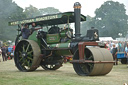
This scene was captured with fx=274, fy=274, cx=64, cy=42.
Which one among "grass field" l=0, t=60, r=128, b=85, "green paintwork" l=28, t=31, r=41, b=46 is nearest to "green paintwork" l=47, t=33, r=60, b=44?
"green paintwork" l=28, t=31, r=41, b=46

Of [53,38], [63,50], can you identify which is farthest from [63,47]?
[53,38]

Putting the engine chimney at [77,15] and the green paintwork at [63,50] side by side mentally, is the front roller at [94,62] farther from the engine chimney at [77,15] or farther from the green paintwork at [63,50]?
the engine chimney at [77,15]

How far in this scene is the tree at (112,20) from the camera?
200 feet

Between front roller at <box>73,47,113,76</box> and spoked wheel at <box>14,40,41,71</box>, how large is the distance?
231 cm

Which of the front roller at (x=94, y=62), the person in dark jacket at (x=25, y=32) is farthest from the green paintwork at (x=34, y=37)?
the front roller at (x=94, y=62)

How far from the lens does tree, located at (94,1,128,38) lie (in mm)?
61062

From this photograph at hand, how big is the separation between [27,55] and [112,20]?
51.1m

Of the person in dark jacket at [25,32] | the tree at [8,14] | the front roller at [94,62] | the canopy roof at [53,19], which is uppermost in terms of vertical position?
the tree at [8,14]

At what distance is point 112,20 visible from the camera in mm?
61281

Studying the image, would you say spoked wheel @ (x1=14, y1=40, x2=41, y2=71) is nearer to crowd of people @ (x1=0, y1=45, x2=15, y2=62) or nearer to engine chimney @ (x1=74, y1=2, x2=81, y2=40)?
engine chimney @ (x1=74, y1=2, x2=81, y2=40)

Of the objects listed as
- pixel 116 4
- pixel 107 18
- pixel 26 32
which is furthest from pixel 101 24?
pixel 26 32

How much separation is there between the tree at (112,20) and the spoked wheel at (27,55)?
4963cm

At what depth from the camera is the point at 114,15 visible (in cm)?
6175

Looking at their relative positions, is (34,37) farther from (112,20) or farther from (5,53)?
(112,20)
